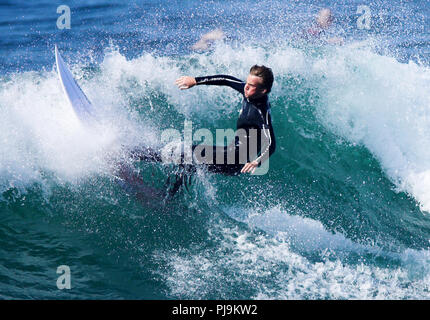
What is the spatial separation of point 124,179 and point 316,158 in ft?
9.90

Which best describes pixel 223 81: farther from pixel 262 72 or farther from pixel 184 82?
pixel 262 72

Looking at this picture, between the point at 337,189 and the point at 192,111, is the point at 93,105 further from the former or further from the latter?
the point at 337,189

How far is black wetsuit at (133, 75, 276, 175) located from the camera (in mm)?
5422

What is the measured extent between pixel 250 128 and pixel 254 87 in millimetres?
501

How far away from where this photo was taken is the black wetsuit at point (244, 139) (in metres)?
5.42

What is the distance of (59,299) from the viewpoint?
4.57 m

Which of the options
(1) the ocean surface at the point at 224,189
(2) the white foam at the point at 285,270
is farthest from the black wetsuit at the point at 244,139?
(2) the white foam at the point at 285,270

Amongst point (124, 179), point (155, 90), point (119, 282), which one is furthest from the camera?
point (155, 90)

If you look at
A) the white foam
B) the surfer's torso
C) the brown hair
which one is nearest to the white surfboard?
the surfer's torso

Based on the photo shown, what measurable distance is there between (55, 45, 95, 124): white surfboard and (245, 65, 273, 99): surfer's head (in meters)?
2.24

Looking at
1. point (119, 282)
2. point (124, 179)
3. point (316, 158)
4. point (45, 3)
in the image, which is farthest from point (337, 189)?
point (45, 3)

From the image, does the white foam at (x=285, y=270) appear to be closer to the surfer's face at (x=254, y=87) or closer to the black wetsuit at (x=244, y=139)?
the black wetsuit at (x=244, y=139)

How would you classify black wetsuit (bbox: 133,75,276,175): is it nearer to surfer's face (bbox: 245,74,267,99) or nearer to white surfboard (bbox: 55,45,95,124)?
surfer's face (bbox: 245,74,267,99)
